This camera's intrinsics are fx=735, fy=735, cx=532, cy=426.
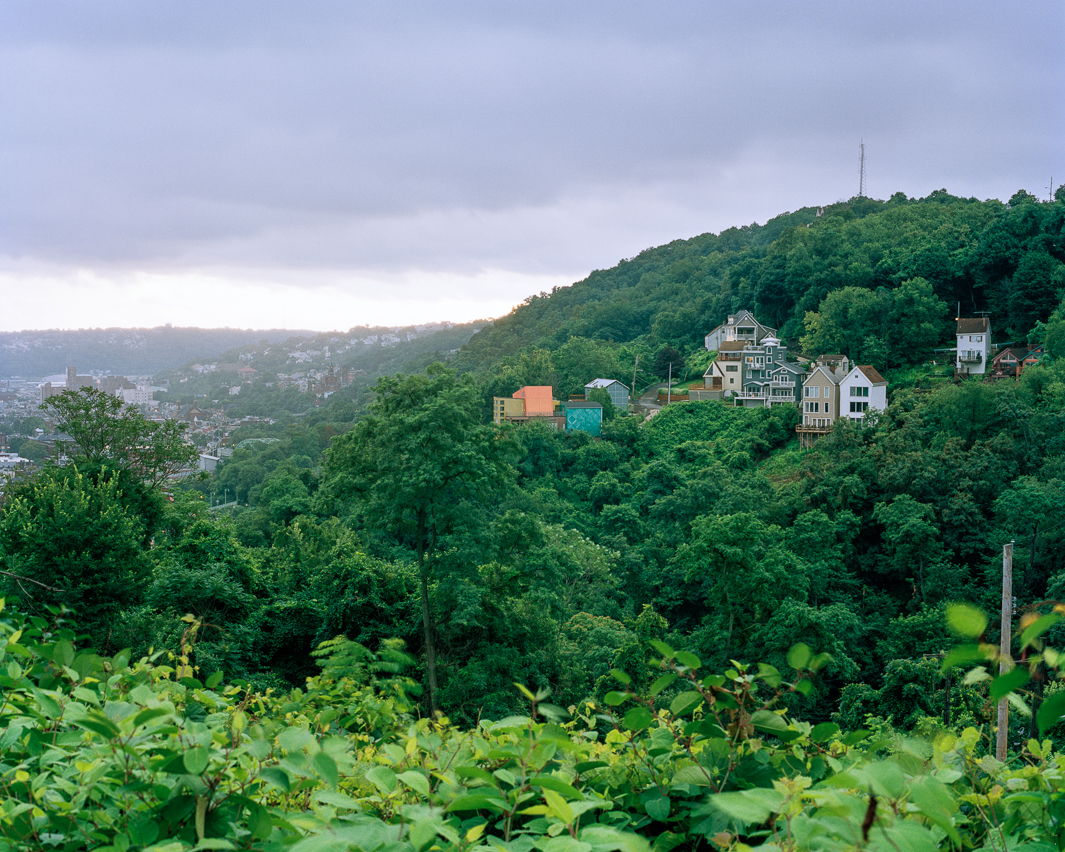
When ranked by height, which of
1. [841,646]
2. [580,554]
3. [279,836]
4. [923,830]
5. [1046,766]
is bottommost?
[841,646]

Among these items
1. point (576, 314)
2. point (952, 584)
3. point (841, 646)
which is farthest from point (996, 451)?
point (576, 314)

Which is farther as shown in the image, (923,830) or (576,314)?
(576,314)

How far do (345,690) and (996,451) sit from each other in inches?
863

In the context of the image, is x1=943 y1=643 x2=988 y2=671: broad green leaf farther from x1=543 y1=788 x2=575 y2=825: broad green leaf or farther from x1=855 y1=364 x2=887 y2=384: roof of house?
x1=855 y1=364 x2=887 y2=384: roof of house

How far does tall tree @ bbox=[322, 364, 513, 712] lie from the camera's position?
1073 centimetres

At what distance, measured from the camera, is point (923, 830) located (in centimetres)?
78

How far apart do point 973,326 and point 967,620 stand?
104 feet

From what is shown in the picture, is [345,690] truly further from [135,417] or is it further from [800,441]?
[800,441]

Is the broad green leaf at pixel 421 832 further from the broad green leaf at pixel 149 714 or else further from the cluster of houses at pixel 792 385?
the cluster of houses at pixel 792 385

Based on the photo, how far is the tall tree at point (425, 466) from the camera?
35.2 ft

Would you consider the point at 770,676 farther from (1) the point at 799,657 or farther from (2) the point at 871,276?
(2) the point at 871,276

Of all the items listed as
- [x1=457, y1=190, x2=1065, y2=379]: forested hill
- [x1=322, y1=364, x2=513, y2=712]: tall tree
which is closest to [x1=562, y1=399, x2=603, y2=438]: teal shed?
[x1=457, y1=190, x2=1065, y2=379]: forested hill

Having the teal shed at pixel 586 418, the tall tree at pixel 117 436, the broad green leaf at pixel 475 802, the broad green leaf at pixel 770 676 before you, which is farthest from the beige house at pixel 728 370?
the broad green leaf at pixel 475 802

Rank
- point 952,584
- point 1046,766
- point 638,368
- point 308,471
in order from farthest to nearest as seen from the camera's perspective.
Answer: point 638,368
point 308,471
point 952,584
point 1046,766
